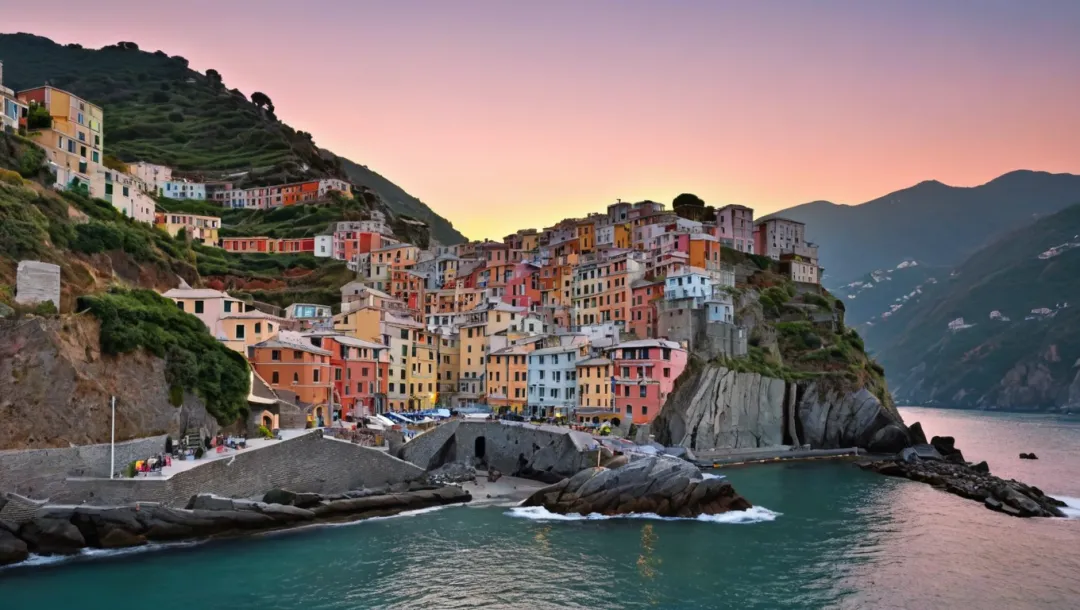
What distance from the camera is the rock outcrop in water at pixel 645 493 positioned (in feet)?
142

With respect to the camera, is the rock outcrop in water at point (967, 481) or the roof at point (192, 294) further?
the roof at point (192, 294)

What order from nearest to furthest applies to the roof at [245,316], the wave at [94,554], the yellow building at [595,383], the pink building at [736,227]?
the wave at [94,554], the roof at [245,316], the yellow building at [595,383], the pink building at [736,227]

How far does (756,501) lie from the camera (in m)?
48.2

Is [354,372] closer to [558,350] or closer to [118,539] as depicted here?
[558,350]

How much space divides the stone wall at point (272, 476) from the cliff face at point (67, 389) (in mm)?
2574

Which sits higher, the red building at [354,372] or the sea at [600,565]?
the red building at [354,372]

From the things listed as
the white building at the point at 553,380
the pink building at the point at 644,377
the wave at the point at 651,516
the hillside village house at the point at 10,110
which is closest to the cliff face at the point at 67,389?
the wave at the point at 651,516

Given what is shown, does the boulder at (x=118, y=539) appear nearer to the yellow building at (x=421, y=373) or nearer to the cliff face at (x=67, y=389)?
the cliff face at (x=67, y=389)

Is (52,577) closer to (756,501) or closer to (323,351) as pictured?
(323,351)

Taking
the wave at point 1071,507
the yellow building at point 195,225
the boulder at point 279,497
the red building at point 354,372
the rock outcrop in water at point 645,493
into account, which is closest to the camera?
the boulder at point 279,497

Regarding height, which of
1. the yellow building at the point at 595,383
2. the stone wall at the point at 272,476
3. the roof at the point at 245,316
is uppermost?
the roof at the point at 245,316

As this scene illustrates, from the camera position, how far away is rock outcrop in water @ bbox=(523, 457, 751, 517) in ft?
142

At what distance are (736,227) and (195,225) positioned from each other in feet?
212

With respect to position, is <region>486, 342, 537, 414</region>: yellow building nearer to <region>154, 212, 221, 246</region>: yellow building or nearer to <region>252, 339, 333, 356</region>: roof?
<region>252, 339, 333, 356</region>: roof
